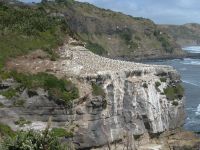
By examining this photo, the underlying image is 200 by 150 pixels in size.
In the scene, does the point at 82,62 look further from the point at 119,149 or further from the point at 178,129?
Answer: the point at 178,129

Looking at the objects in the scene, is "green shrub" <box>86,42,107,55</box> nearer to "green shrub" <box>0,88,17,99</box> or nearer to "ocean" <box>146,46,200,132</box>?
"ocean" <box>146,46,200,132</box>

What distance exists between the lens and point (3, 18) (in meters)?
51.7

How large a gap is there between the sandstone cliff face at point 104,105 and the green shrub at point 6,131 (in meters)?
0.58

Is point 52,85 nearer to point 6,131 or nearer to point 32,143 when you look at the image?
point 6,131

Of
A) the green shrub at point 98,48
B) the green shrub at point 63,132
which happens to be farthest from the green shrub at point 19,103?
the green shrub at point 98,48

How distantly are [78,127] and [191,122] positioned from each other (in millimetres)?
35042

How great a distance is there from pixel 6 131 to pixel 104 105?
7.90m

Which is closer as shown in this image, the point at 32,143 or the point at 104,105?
the point at 32,143

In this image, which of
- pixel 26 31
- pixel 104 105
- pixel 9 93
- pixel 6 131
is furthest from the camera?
pixel 26 31

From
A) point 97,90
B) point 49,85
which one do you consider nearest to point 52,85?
point 49,85

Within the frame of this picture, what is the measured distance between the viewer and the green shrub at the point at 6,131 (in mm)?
39938

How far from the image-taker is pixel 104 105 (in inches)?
1741

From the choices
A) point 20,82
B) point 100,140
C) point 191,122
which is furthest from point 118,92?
point 191,122

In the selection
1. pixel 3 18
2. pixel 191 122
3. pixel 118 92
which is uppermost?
pixel 3 18
